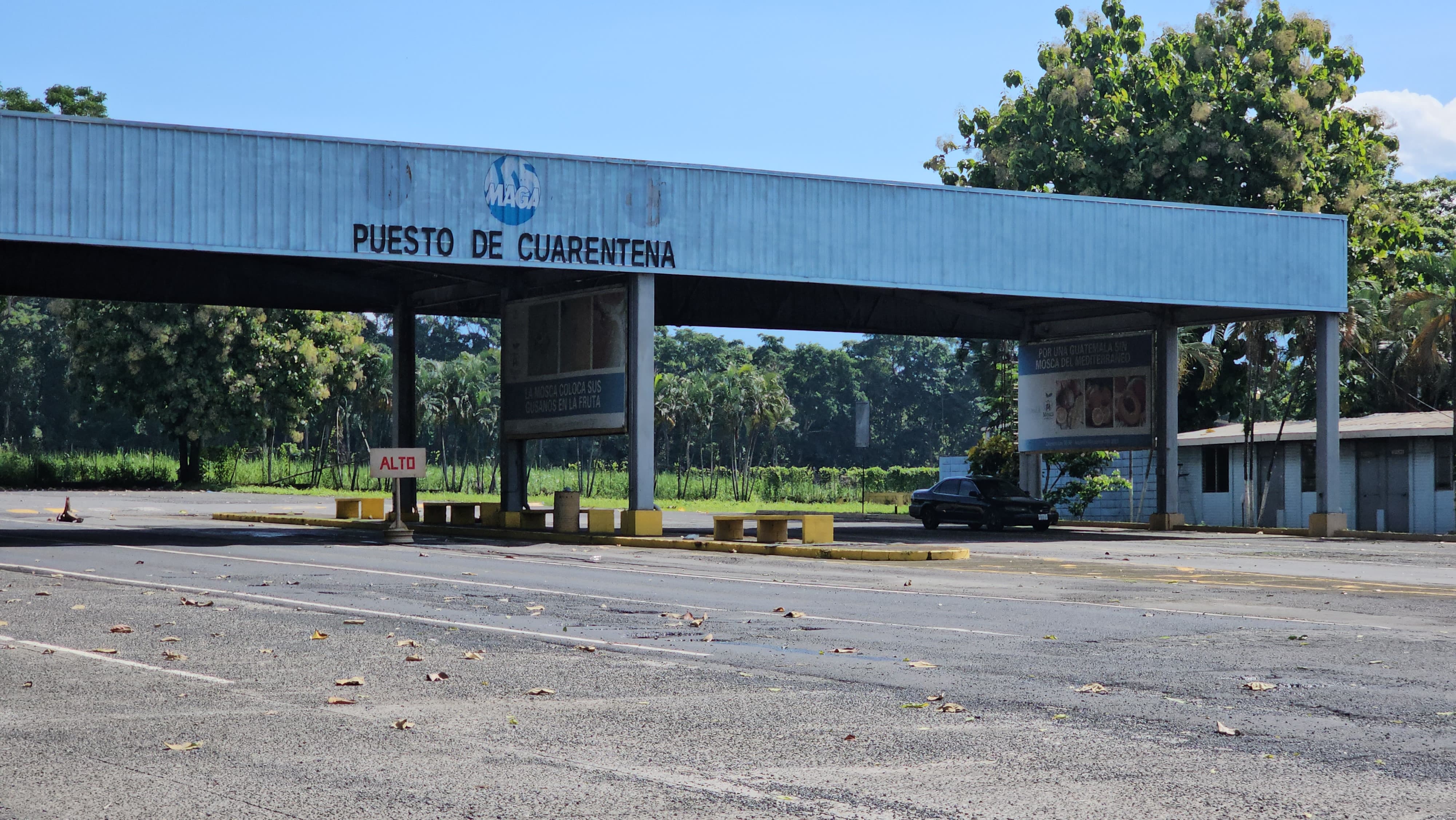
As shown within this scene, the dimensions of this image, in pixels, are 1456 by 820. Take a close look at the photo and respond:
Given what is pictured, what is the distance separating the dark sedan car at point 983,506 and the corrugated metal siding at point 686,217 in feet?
21.2

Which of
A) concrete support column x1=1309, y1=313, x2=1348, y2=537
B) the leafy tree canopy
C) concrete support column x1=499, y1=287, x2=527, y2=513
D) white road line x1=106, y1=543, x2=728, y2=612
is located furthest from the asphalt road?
the leafy tree canopy

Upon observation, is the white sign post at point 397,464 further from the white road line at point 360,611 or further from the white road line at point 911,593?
the white road line at point 360,611

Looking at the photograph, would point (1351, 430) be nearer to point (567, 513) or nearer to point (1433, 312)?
point (1433, 312)

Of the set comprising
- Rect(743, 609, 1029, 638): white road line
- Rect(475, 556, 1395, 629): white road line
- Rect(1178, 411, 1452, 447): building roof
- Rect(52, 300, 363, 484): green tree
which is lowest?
Rect(475, 556, 1395, 629): white road line

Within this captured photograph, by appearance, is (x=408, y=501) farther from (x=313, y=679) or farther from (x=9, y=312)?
(x=9, y=312)

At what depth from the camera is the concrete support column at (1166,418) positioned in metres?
41.1

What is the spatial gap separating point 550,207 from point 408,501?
11713 mm

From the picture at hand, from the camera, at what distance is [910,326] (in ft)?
146

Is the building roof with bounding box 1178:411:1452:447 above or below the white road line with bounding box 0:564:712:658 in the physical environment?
above

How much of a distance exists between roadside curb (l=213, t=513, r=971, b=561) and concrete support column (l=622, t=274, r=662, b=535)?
1173 millimetres

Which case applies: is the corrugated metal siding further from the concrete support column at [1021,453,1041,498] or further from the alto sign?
the concrete support column at [1021,453,1041,498]

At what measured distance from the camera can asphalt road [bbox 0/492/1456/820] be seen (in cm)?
680

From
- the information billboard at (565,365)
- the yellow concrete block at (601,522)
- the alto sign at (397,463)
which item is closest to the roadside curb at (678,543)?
the yellow concrete block at (601,522)

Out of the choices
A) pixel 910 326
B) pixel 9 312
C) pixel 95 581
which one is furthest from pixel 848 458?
pixel 95 581
